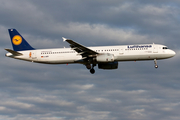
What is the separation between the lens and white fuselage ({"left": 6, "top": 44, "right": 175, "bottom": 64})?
167ft

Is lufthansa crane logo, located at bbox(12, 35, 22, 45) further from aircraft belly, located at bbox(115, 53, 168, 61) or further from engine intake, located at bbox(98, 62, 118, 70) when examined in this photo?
aircraft belly, located at bbox(115, 53, 168, 61)

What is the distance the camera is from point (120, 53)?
2005 inches

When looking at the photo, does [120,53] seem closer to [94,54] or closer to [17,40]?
[94,54]

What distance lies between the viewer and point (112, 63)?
181 feet

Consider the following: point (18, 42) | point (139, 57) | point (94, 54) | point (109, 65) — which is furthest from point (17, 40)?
point (139, 57)

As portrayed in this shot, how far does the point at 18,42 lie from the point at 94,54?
1678 centimetres

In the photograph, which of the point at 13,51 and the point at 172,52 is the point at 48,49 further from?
the point at 172,52

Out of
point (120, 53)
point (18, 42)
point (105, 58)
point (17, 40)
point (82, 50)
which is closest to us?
point (105, 58)

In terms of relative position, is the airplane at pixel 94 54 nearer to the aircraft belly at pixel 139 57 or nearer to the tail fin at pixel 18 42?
the aircraft belly at pixel 139 57

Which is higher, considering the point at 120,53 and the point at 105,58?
the point at 120,53

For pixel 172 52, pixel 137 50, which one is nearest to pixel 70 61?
pixel 137 50

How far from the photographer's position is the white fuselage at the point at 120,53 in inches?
2003

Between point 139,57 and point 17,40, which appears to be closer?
point 139,57

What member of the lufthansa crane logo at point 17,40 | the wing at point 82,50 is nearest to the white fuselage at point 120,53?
the wing at point 82,50
